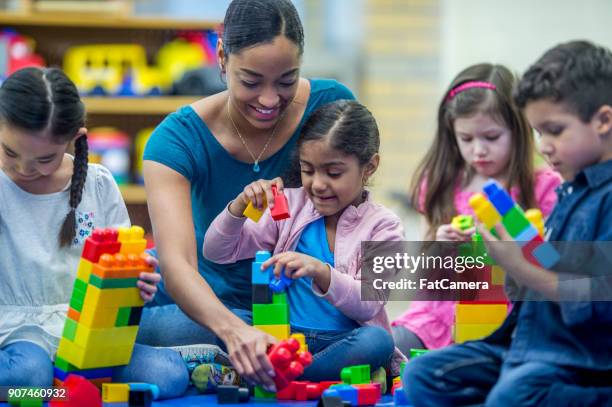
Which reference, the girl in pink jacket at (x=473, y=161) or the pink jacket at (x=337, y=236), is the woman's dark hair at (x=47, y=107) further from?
the girl in pink jacket at (x=473, y=161)

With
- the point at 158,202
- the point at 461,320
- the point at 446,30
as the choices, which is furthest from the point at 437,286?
the point at 446,30

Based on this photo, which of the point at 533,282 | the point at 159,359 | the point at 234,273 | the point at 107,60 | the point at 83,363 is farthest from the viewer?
the point at 107,60

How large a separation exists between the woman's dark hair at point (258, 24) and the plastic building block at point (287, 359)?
63 cm

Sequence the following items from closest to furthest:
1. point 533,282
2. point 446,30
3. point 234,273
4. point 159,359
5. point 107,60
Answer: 1. point 533,282
2. point 159,359
3. point 234,273
4. point 107,60
5. point 446,30

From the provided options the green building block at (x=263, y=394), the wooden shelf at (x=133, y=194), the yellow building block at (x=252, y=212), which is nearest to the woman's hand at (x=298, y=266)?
the yellow building block at (x=252, y=212)

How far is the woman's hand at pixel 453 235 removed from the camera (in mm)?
2075

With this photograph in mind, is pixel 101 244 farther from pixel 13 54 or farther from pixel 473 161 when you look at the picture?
pixel 13 54

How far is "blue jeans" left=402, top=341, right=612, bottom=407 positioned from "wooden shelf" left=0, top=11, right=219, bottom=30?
10.1 ft

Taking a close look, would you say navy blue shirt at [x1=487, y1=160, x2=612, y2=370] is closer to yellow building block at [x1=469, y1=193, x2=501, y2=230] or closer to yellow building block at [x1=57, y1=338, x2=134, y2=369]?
yellow building block at [x1=469, y1=193, x2=501, y2=230]

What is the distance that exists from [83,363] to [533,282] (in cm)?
86

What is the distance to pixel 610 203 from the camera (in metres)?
1.62

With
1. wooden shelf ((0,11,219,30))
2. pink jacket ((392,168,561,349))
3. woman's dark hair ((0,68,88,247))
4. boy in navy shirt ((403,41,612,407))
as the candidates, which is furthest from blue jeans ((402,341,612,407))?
wooden shelf ((0,11,219,30))

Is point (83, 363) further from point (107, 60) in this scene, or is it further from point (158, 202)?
point (107, 60)

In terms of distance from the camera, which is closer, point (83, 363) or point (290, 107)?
point (83, 363)
